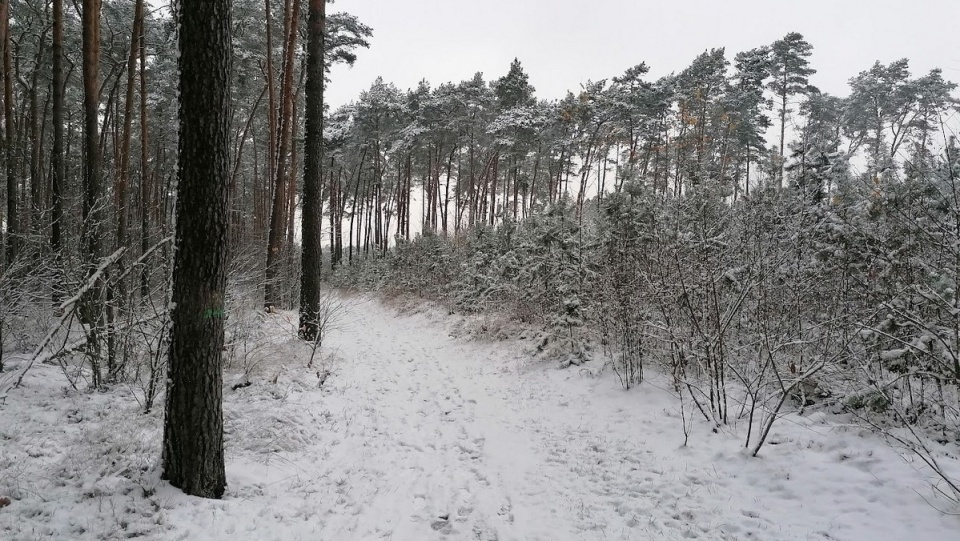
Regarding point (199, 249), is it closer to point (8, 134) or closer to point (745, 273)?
point (745, 273)

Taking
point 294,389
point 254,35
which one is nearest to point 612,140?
point 254,35

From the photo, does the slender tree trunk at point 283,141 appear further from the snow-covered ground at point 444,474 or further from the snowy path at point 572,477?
the snowy path at point 572,477

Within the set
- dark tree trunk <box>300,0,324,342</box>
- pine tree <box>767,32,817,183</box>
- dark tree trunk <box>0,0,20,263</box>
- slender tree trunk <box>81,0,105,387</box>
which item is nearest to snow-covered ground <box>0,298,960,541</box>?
slender tree trunk <box>81,0,105,387</box>

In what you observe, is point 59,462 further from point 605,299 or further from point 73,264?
point 605,299

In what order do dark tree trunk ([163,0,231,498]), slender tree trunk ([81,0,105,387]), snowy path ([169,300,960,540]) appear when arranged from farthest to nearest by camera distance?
slender tree trunk ([81,0,105,387])
snowy path ([169,300,960,540])
dark tree trunk ([163,0,231,498])

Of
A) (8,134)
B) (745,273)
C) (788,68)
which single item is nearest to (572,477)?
(745,273)

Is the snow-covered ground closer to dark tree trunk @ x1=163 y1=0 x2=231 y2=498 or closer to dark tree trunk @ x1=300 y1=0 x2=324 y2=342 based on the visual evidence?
dark tree trunk @ x1=163 y1=0 x2=231 y2=498

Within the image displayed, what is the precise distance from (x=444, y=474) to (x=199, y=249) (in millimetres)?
3390

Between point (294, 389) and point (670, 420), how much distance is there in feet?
17.8

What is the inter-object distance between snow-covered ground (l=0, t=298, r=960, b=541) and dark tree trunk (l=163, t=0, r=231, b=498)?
13.6 inches

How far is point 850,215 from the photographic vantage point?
648 cm

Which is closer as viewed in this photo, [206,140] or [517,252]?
[206,140]

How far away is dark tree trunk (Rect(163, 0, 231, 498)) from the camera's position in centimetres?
322

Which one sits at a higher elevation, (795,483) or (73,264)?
(73,264)
